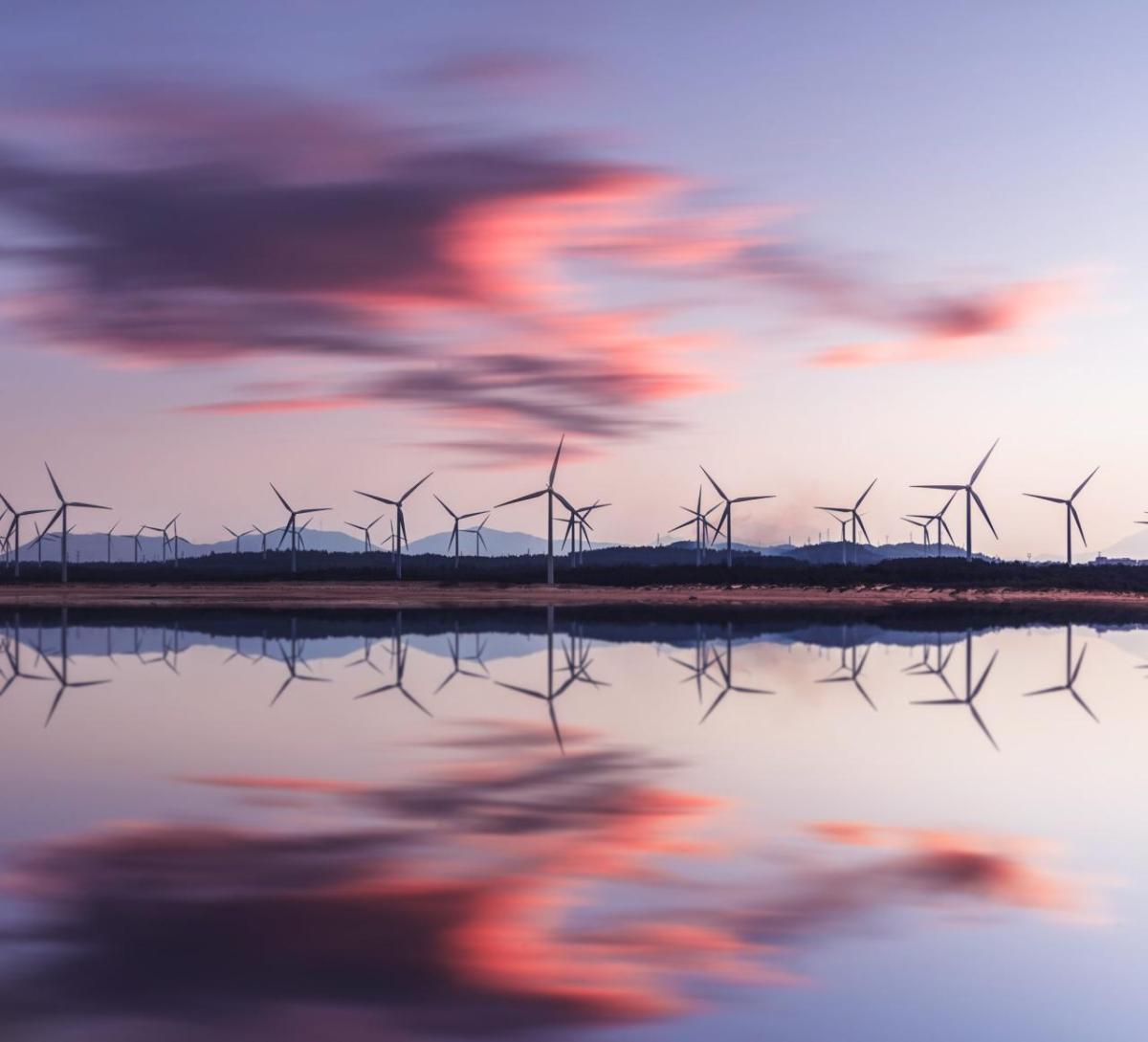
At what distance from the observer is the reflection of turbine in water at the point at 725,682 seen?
99.7 ft

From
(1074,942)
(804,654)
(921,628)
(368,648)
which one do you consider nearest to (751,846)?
(1074,942)

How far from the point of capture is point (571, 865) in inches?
584

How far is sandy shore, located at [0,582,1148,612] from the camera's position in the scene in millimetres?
97125

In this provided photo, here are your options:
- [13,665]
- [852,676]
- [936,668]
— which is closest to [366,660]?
[13,665]

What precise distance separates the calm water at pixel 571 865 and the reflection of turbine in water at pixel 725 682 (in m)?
0.53

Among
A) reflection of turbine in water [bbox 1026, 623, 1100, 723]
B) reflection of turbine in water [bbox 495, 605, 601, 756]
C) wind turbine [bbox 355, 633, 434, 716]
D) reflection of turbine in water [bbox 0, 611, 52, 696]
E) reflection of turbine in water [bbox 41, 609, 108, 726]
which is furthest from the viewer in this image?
reflection of turbine in water [bbox 0, 611, 52, 696]

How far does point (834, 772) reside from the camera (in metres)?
21.3

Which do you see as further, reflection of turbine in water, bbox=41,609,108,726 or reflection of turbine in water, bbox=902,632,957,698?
reflection of turbine in water, bbox=902,632,957,698

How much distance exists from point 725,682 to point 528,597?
7725 centimetres

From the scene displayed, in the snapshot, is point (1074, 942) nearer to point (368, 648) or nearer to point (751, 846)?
point (751, 846)

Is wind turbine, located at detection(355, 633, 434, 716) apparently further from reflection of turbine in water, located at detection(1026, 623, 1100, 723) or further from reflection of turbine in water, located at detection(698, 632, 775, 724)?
reflection of turbine in water, located at detection(1026, 623, 1100, 723)

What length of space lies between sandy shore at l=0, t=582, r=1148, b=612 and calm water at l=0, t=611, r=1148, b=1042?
63.9m

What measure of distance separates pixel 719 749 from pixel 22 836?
12.2 m

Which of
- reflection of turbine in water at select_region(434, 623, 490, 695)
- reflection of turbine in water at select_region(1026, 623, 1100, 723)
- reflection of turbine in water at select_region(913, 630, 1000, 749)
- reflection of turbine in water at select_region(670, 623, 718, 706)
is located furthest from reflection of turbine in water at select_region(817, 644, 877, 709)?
reflection of turbine in water at select_region(434, 623, 490, 695)
